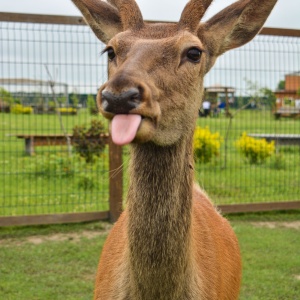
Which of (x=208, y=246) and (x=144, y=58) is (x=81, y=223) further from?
(x=144, y=58)

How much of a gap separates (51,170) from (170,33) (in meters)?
7.76

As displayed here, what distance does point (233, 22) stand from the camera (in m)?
3.30

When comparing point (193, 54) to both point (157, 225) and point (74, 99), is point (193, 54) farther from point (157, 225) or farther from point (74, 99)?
point (74, 99)

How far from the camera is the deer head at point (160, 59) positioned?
224 centimetres

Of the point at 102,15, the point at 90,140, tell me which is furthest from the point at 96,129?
the point at 102,15

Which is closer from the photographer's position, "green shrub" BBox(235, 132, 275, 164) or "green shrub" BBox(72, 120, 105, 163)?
"green shrub" BBox(72, 120, 105, 163)

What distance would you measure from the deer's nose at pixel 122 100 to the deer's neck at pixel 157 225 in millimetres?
577

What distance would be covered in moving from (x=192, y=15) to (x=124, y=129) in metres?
1.12

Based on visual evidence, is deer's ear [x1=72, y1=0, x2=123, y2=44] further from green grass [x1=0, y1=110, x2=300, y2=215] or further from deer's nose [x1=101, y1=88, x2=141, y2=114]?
green grass [x1=0, y1=110, x2=300, y2=215]

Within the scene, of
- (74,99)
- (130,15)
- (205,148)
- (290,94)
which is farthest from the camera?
(205,148)

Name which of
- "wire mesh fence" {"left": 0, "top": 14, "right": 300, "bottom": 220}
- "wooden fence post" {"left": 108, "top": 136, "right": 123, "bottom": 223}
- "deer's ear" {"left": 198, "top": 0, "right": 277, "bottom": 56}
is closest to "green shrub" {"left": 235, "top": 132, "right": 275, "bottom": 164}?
"wire mesh fence" {"left": 0, "top": 14, "right": 300, "bottom": 220}

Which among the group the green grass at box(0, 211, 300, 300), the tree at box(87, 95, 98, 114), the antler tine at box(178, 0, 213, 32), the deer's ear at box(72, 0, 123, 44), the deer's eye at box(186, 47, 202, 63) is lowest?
the green grass at box(0, 211, 300, 300)

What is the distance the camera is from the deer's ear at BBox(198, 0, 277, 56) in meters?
3.25

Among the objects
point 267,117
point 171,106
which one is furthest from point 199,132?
point 171,106
